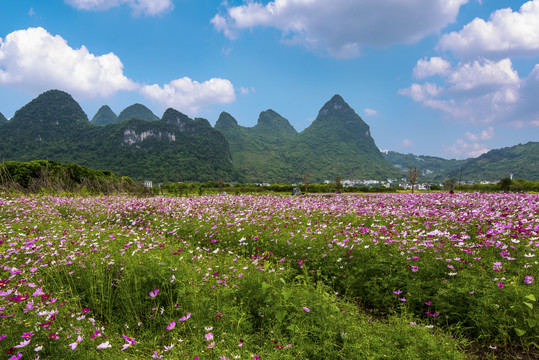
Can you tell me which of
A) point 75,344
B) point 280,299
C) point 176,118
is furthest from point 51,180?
point 176,118

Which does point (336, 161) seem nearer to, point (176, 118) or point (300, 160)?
point (300, 160)

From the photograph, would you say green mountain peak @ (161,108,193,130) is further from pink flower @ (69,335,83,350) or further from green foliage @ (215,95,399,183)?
pink flower @ (69,335,83,350)

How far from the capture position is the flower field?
2443mm

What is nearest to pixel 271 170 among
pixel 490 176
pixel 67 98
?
pixel 67 98

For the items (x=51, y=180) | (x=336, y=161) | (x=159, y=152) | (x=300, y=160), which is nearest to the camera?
(x=51, y=180)

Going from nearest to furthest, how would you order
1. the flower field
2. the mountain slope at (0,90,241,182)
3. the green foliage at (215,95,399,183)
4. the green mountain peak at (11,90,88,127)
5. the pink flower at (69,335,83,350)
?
the pink flower at (69,335,83,350) < the flower field < the mountain slope at (0,90,241,182) < the green mountain peak at (11,90,88,127) < the green foliage at (215,95,399,183)

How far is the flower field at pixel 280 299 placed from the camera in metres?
2.44

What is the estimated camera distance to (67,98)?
129375 mm

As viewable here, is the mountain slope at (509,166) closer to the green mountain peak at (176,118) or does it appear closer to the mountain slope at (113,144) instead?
the mountain slope at (113,144)

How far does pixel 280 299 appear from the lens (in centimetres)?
308

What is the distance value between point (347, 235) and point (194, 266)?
3200 millimetres

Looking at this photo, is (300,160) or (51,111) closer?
(51,111)

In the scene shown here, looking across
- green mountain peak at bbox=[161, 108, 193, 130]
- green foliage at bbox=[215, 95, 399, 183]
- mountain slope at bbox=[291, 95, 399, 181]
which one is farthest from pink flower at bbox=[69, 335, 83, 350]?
green mountain peak at bbox=[161, 108, 193, 130]

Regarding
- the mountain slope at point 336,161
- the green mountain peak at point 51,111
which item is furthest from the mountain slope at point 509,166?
the green mountain peak at point 51,111
